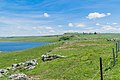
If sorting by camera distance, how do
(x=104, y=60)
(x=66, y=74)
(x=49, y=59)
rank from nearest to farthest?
(x=66, y=74) → (x=104, y=60) → (x=49, y=59)

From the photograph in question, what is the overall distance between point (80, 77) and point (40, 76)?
7.81m

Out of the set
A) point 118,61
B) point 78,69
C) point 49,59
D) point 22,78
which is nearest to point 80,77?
point 78,69

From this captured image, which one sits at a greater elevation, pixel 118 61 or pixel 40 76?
pixel 118 61

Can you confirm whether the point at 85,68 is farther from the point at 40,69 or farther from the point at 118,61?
the point at 40,69

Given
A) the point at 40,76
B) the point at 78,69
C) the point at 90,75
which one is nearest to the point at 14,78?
the point at 40,76

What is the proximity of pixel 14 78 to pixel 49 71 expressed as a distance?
20.3 ft

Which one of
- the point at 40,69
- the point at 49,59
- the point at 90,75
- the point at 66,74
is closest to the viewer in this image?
the point at 90,75

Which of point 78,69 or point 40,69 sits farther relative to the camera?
point 40,69

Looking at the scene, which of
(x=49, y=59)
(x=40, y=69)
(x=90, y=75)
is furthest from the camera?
(x=49, y=59)

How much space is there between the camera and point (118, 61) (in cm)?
3481

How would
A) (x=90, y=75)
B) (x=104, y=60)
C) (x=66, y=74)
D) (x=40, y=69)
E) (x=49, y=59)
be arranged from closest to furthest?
(x=90, y=75) < (x=66, y=74) < (x=104, y=60) < (x=40, y=69) < (x=49, y=59)

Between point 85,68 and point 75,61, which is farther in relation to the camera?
point 75,61

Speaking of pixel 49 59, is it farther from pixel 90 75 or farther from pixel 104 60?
pixel 90 75

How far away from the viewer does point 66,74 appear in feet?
113
